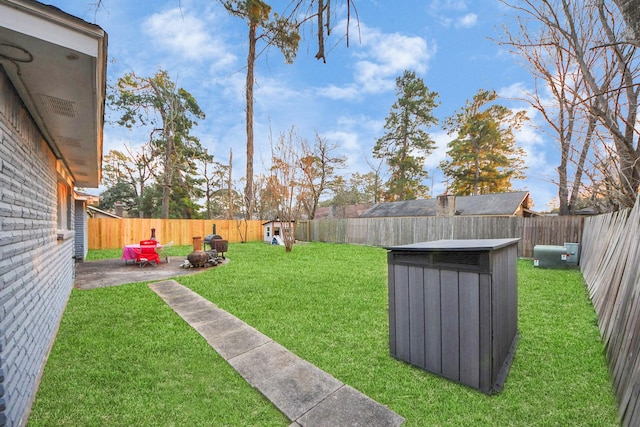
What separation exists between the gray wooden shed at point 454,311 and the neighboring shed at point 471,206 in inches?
445

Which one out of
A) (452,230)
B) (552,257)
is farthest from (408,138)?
(552,257)

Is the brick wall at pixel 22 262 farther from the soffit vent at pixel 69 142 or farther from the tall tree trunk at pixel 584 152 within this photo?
the tall tree trunk at pixel 584 152

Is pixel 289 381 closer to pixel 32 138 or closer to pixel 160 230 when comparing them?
pixel 32 138

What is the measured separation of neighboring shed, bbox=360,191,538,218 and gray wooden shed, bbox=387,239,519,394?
37.1 feet

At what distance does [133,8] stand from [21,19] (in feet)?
6.83

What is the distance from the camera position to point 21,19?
4.11 feet

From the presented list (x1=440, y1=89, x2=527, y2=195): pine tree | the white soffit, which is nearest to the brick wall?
the white soffit

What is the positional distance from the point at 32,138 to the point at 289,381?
11.3ft

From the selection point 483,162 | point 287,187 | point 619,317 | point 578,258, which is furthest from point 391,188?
point 619,317

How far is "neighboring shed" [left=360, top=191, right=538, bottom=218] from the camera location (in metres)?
13.1

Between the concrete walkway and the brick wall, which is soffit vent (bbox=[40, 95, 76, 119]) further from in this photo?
the concrete walkway

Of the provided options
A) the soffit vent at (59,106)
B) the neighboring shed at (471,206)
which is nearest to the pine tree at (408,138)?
the neighboring shed at (471,206)

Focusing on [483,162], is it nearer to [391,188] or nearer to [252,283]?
[391,188]

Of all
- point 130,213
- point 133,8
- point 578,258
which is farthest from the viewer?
point 130,213
